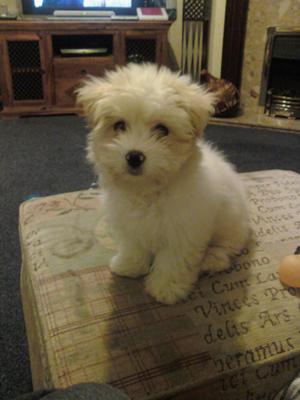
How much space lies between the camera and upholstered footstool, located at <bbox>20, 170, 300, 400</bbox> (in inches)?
29.0

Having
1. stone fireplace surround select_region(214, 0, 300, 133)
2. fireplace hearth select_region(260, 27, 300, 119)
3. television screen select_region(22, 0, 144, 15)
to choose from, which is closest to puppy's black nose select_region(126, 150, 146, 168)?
stone fireplace surround select_region(214, 0, 300, 133)

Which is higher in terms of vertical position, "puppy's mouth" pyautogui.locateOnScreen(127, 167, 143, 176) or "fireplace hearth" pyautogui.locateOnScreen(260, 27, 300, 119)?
"puppy's mouth" pyautogui.locateOnScreen(127, 167, 143, 176)

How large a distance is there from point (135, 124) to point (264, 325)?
0.52 meters

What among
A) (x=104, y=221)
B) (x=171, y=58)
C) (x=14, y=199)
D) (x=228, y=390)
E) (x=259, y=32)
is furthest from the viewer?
(x=171, y=58)

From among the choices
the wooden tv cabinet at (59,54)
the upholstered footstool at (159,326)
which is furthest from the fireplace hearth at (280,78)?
the upholstered footstool at (159,326)

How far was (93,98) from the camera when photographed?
2.96 feet

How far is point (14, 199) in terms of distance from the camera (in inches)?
83.7

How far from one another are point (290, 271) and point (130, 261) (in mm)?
385

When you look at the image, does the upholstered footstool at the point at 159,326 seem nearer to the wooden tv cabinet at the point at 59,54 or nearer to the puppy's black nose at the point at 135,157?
the puppy's black nose at the point at 135,157

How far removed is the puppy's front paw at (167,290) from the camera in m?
0.88

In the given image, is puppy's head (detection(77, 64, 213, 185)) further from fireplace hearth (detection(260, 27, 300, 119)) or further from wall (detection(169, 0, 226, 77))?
wall (detection(169, 0, 226, 77))

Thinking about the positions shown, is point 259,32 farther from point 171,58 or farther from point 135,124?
point 135,124

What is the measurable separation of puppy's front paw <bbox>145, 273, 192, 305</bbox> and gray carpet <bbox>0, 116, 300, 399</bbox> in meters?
0.55

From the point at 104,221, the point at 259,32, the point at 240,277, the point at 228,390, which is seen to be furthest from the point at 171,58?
the point at 228,390
